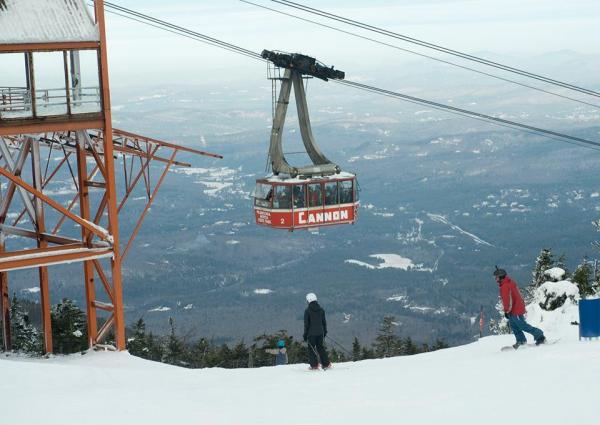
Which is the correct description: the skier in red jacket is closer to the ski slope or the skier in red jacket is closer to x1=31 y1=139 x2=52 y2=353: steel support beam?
the ski slope

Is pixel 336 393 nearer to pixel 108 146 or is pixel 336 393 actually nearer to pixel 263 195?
pixel 108 146

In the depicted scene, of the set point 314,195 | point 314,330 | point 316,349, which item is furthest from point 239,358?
point 314,330

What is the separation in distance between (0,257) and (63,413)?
11.4m

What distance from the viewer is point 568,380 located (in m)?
15.3

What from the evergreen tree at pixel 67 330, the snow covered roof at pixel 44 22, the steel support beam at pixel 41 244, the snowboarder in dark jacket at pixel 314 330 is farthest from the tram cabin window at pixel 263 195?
the evergreen tree at pixel 67 330

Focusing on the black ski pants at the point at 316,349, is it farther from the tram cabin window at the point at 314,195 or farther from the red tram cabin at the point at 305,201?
the tram cabin window at the point at 314,195

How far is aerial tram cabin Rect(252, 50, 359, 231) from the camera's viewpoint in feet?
110

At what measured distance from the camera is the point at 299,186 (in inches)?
1328

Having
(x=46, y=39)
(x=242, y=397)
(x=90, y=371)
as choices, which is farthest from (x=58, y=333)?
(x=242, y=397)

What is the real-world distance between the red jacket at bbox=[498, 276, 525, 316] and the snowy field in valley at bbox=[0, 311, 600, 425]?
84cm

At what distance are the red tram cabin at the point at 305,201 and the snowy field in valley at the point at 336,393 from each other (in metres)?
14.1

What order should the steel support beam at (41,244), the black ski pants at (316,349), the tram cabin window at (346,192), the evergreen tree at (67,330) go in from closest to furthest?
the black ski pants at (316,349)
the steel support beam at (41,244)
the tram cabin window at (346,192)
the evergreen tree at (67,330)

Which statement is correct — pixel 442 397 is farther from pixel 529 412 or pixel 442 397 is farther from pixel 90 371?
pixel 90 371

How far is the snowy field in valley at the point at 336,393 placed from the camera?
13.9 m
